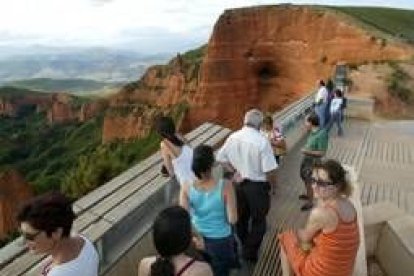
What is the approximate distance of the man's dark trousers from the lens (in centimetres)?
683

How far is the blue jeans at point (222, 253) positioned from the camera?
543 centimetres

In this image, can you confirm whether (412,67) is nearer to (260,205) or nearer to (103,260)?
(260,205)

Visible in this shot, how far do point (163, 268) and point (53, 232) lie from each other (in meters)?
0.63

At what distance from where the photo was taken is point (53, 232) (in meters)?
3.66

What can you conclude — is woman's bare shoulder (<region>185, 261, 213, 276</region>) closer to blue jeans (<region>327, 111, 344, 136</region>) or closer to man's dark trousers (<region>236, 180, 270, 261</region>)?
man's dark trousers (<region>236, 180, 270, 261</region>)

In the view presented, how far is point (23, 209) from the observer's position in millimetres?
3643

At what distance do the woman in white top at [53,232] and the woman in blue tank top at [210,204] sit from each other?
1439 mm

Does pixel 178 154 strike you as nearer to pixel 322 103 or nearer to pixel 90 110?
pixel 322 103

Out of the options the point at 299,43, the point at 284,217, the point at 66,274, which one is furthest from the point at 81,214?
the point at 299,43

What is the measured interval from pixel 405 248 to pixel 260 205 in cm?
147

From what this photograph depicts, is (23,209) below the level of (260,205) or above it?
above

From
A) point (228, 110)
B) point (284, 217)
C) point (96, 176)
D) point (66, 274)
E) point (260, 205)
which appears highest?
point (66, 274)

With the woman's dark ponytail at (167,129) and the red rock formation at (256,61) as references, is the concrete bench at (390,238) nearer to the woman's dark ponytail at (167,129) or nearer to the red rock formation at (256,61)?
the woman's dark ponytail at (167,129)

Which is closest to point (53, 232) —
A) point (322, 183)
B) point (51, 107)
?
point (322, 183)
